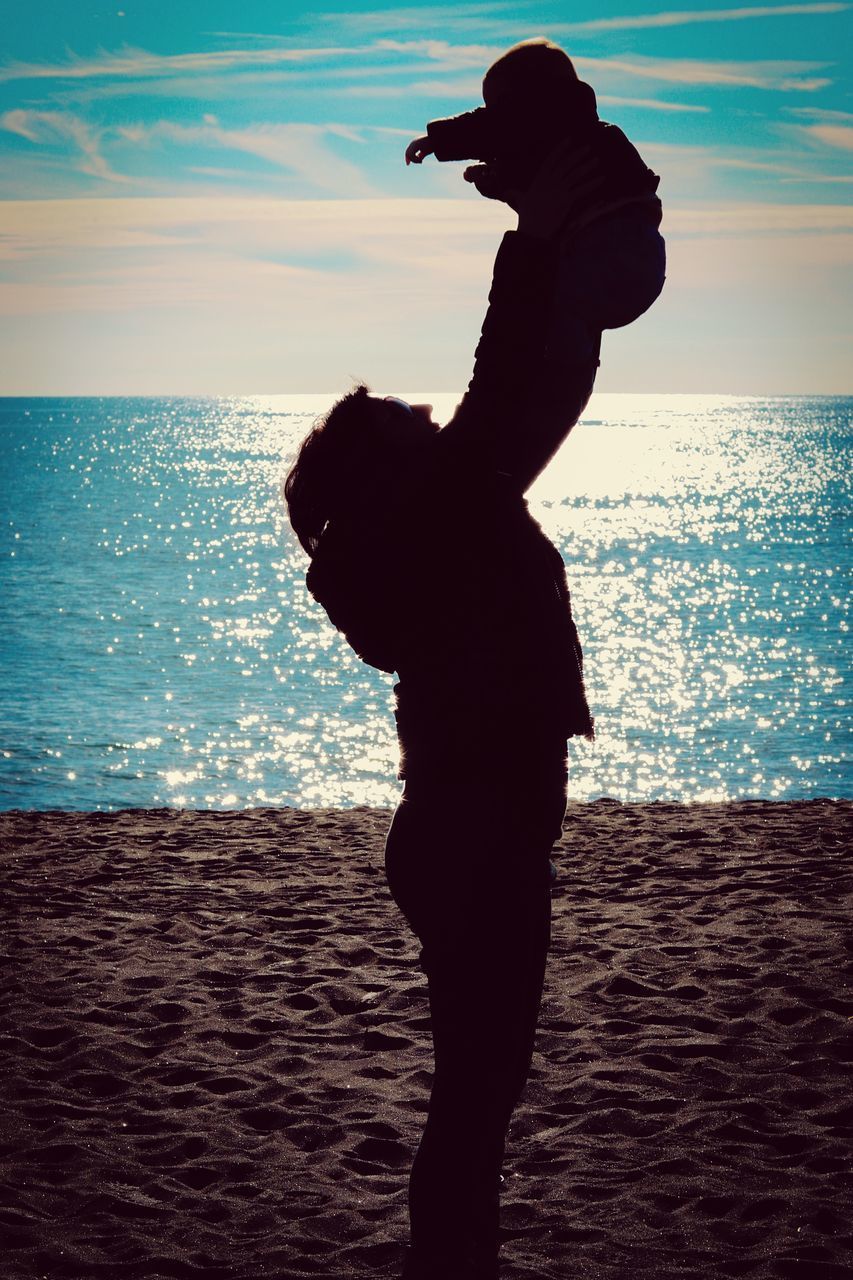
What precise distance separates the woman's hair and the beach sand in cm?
294

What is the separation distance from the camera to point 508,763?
8.13ft

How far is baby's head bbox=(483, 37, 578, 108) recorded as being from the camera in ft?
8.09

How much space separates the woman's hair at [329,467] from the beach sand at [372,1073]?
116 inches

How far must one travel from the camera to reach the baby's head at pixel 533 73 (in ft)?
8.09

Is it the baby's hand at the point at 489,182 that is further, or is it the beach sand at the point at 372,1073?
the beach sand at the point at 372,1073

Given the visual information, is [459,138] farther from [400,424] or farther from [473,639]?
[473,639]

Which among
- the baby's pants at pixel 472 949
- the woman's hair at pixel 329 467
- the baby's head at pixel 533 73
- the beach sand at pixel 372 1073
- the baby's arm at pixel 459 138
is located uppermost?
the baby's head at pixel 533 73

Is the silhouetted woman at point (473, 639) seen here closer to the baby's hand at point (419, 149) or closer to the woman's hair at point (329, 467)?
the woman's hair at point (329, 467)

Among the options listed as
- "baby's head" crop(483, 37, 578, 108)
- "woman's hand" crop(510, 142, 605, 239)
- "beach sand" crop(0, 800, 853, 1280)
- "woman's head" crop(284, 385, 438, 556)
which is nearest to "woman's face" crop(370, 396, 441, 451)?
"woman's head" crop(284, 385, 438, 556)

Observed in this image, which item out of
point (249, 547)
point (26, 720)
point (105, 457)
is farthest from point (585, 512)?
point (105, 457)

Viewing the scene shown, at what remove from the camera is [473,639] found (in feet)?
7.98

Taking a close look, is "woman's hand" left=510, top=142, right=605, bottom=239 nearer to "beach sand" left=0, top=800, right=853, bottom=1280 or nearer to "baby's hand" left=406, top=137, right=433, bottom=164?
"baby's hand" left=406, top=137, right=433, bottom=164

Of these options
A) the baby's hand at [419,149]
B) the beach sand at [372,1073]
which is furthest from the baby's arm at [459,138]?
the beach sand at [372,1073]

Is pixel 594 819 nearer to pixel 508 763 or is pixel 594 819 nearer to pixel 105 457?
pixel 508 763
